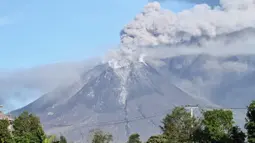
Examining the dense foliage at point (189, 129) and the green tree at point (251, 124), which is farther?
the dense foliage at point (189, 129)

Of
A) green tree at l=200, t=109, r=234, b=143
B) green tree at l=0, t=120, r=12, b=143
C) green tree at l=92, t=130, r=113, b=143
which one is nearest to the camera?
green tree at l=0, t=120, r=12, b=143

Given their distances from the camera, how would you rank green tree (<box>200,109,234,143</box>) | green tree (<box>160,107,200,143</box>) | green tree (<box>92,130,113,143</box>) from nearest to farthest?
green tree (<box>200,109,234,143</box>) → green tree (<box>160,107,200,143</box>) → green tree (<box>92,130,113,143</box>)

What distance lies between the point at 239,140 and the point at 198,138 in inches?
329

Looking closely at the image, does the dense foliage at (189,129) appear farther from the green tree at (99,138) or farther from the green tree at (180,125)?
the green tree at (99,138)

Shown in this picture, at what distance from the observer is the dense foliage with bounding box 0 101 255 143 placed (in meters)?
63.6

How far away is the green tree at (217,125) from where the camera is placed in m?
71.0

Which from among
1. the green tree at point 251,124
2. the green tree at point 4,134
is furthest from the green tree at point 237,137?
the green tree at point 4,134

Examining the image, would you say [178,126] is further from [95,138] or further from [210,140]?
[95,138]

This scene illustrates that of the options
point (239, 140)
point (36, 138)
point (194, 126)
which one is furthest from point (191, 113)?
point (36, 138)

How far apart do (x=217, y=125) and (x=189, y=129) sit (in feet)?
63.6

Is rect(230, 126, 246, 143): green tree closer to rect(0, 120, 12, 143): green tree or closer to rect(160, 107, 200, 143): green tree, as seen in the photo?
rect(160, 107, 200, 143): green tree

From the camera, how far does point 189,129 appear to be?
91375 mm

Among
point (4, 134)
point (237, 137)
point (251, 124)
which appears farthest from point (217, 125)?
point (4, 134)

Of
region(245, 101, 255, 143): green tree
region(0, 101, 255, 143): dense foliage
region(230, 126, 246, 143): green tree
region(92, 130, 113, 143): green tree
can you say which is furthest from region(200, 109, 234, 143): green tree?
region(92, 130, 113, 143): green tree
